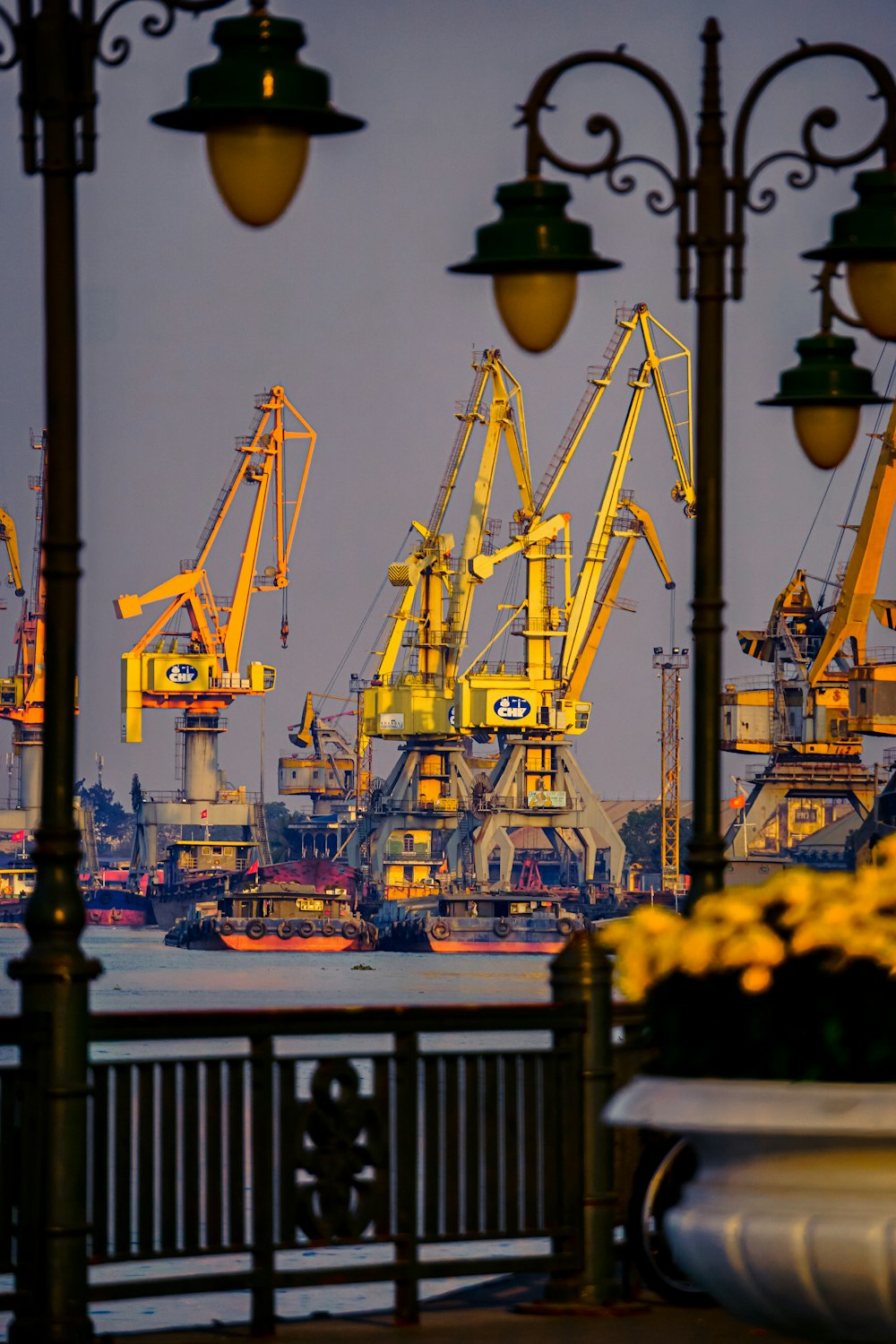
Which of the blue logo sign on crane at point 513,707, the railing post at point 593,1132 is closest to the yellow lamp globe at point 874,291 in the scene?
the railing post at point 593,1132

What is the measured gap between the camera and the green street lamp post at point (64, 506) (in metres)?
6.90

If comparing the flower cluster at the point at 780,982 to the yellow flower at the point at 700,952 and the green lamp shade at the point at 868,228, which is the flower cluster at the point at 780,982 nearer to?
the yellow flower at the point at 700,952

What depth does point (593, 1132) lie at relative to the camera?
319 inches

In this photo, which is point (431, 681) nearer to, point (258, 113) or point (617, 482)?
point (617, 482)

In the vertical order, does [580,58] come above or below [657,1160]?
above

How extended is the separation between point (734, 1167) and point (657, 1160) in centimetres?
343

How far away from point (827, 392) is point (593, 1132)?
2960 millimetres

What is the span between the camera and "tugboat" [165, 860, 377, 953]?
118 m

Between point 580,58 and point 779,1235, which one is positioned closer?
point 779,1235

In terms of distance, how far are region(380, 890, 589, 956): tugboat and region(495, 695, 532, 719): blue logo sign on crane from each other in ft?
33.2

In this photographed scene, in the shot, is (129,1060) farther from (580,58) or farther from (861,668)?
(861,668)

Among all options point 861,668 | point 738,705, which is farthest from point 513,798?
point 861,668

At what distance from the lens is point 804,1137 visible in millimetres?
4645

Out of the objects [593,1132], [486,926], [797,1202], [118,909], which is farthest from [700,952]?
[118,909]
